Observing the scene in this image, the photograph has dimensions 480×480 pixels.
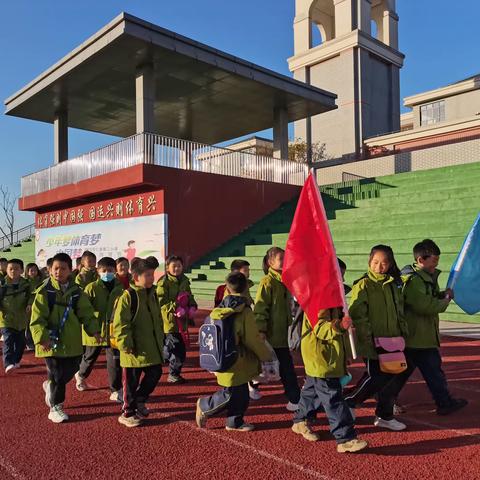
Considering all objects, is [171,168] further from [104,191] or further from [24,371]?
[24,371]

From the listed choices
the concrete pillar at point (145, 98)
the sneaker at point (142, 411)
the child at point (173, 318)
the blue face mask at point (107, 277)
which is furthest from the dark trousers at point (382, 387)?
the concrete pillar at point (145, 98)

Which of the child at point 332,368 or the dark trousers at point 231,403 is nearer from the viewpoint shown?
the child at point 332,368

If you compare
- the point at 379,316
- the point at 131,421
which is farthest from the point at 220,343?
the point at 379,316

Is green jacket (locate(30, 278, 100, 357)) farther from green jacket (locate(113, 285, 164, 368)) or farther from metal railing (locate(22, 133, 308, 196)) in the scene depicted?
metal railing (locate(22, 133, 308, 196))

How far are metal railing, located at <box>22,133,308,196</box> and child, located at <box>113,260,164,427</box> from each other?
11.5 metres

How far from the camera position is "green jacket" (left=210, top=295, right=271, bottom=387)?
167 inches

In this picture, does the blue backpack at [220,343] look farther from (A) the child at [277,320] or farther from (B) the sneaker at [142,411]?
(B) the sneaker at [142,411]

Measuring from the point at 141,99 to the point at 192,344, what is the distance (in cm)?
1026

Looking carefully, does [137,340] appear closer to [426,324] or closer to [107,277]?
[107,277]

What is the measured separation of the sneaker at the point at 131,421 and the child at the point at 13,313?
3.21m

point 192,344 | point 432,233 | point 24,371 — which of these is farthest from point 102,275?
point 432,233

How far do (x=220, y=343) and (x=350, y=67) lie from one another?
92.8ft

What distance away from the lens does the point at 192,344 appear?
29.7 feet

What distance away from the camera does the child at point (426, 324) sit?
4570 millimetres
